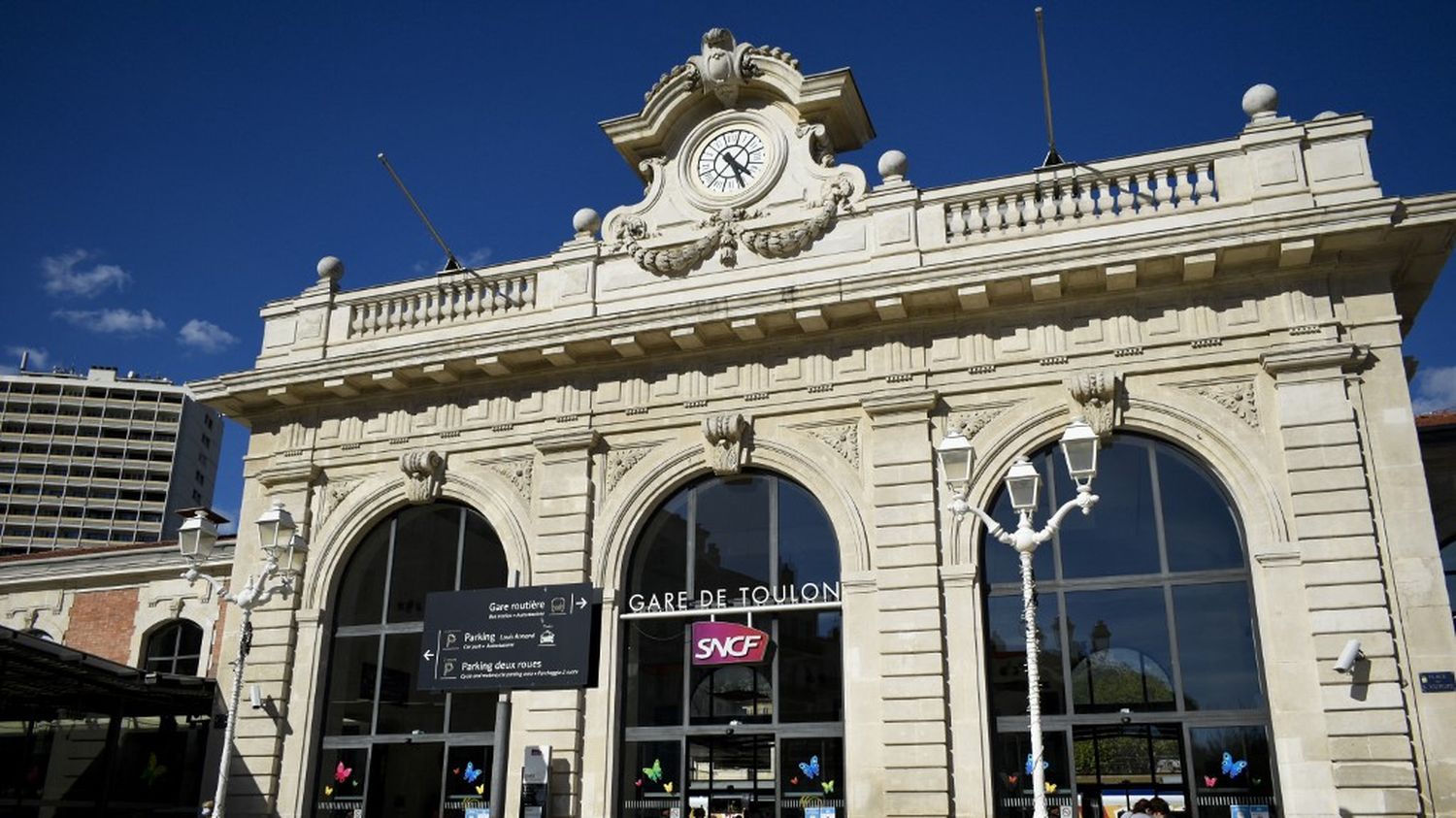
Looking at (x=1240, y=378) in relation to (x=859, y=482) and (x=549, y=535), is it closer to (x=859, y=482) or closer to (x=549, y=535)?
(x=859, y=482)

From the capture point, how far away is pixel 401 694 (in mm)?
17547

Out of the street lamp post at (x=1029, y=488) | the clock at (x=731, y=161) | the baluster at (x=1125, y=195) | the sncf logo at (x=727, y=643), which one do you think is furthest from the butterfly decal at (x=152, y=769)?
the baluster at (x=1125, y=195)

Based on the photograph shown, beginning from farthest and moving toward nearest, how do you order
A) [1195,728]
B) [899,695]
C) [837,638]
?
[837,638] < [899,695] < [1195,728]

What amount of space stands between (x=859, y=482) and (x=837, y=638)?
2.02 metres

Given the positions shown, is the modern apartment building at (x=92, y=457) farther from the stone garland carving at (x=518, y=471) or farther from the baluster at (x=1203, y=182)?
the baluster at (x=1203, y=182)

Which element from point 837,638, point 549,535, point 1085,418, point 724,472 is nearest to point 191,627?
point 549,535

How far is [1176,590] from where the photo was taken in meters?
14.3

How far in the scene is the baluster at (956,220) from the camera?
53.9 feet

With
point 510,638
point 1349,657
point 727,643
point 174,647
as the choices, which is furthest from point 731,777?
point 174,647

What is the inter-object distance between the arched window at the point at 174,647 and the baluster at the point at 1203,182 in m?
18.8

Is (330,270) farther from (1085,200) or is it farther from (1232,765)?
(1232,765)

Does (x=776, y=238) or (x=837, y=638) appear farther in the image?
(x=776, y=238)

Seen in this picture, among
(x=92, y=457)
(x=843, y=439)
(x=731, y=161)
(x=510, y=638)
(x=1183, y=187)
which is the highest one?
(x=92, y=457)

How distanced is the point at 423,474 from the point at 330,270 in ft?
14.6
